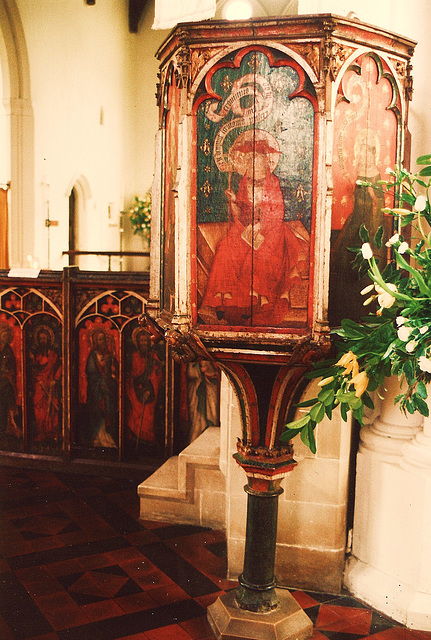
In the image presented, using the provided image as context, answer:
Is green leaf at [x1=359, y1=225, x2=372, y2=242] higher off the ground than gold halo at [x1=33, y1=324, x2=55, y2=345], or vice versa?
green leaf at [x1=359, y1=225, x2=372, y2=242]

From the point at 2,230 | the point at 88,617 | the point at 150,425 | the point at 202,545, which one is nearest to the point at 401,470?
the point at 202,545

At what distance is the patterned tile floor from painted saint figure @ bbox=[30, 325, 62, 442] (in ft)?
2.05

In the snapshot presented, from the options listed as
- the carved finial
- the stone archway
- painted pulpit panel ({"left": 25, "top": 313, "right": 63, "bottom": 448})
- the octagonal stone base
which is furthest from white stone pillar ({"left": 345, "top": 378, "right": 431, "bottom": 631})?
the stone archway

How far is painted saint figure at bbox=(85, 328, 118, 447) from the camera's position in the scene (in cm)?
462

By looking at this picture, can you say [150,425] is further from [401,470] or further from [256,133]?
[256,133]

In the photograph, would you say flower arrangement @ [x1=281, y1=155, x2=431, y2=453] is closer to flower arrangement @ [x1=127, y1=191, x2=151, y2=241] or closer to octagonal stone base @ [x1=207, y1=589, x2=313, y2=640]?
octagonal stone base @ [x1=207, y1=589, x2=313, y2=640]

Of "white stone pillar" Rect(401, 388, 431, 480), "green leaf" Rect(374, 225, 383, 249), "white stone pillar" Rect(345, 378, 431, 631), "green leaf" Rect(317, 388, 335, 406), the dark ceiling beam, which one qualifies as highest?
the dark ceiling beam

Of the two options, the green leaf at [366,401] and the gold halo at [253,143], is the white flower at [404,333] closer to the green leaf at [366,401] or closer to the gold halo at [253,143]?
the green leaf at [366,401]

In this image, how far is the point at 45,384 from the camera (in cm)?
474

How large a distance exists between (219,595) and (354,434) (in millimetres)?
934

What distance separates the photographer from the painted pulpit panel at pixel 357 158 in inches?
92.7

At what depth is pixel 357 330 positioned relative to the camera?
7.23 ft

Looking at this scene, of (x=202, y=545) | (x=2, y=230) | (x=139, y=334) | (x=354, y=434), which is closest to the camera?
(x=354, y=434)

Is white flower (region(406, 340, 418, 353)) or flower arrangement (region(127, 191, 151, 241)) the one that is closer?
white flower (region(406, 340, 418, 353))
